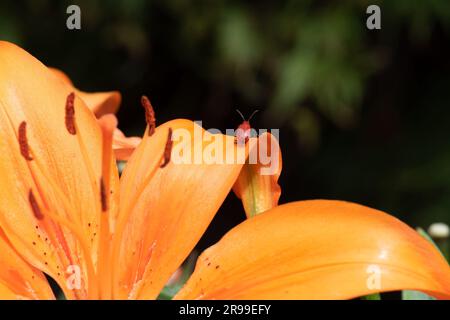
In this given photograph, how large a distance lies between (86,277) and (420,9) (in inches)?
97.0

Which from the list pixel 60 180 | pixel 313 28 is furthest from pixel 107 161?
pixel 313 28

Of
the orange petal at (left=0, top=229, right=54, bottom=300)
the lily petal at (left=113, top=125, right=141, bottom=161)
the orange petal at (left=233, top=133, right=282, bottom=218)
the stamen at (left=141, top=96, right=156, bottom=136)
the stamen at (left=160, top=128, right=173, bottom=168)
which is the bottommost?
the orange petal at (left=0, top=229, right=54, bottom=300)

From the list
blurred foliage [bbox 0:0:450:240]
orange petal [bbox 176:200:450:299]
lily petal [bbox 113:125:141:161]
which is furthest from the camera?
blurred foliage [bbox 0:0:450:240]

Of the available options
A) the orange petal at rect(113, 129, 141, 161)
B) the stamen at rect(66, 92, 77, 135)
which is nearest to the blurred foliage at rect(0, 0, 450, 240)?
the orange petal at rect(113, 129, 141, 161)

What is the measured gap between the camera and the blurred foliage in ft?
9.73

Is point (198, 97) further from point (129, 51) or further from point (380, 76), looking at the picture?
point (380, 76)

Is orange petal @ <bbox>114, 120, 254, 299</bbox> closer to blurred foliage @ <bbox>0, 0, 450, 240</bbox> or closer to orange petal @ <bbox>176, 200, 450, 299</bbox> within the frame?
orange petal @ <bbox>176, 200, 450, 299</bbox>

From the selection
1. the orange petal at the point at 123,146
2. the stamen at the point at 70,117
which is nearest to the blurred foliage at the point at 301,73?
the orange petal at the point at 123,146

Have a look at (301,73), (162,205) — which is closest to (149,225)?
(162,205)

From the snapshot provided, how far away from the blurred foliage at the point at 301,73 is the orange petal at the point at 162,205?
83.9 inches

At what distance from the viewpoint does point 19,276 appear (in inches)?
29.4

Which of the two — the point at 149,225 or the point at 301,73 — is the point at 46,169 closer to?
the point at 149,225

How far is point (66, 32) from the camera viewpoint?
10.8ft

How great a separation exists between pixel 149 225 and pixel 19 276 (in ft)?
0.43
